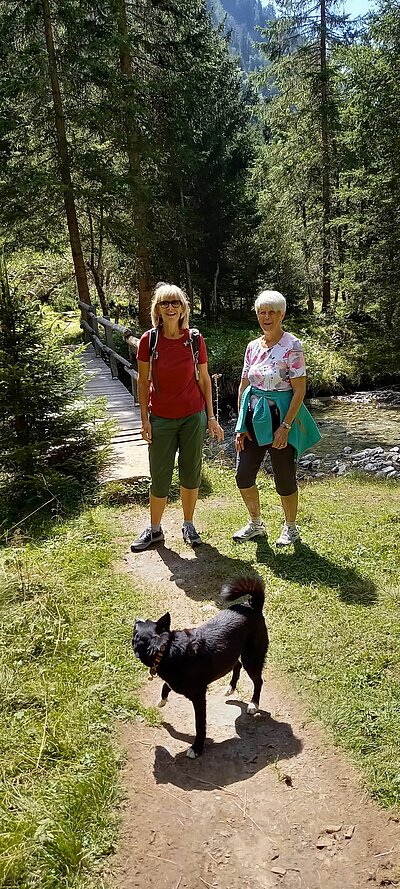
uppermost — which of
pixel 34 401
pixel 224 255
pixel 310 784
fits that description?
pixel 224 255

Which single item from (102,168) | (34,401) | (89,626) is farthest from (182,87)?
(89,626)

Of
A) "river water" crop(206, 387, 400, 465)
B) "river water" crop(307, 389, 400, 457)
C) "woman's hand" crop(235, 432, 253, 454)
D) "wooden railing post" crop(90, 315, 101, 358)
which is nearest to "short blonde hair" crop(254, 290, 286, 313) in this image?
"woman's hand" crop(235, 432, 253, 454)

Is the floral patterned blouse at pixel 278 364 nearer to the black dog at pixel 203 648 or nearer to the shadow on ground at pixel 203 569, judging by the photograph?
the shadow on ground at pixel 203 569

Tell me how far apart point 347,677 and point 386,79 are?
50.7 feet

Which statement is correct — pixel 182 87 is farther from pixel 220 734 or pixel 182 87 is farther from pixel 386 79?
pixel 220 734

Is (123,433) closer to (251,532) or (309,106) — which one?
(251,532)

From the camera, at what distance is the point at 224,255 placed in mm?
18172

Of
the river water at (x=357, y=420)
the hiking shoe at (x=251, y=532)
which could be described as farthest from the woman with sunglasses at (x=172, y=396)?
the river water at (x=357, y=420)

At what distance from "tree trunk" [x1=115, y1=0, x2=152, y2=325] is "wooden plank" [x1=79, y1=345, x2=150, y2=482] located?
14.5ft

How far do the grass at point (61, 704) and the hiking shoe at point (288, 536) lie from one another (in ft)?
3.98

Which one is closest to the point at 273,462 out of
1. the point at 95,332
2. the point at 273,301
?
the point at 273,301

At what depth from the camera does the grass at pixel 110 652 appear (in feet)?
7.24

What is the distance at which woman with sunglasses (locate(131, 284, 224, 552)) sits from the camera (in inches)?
157

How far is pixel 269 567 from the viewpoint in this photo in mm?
4113
